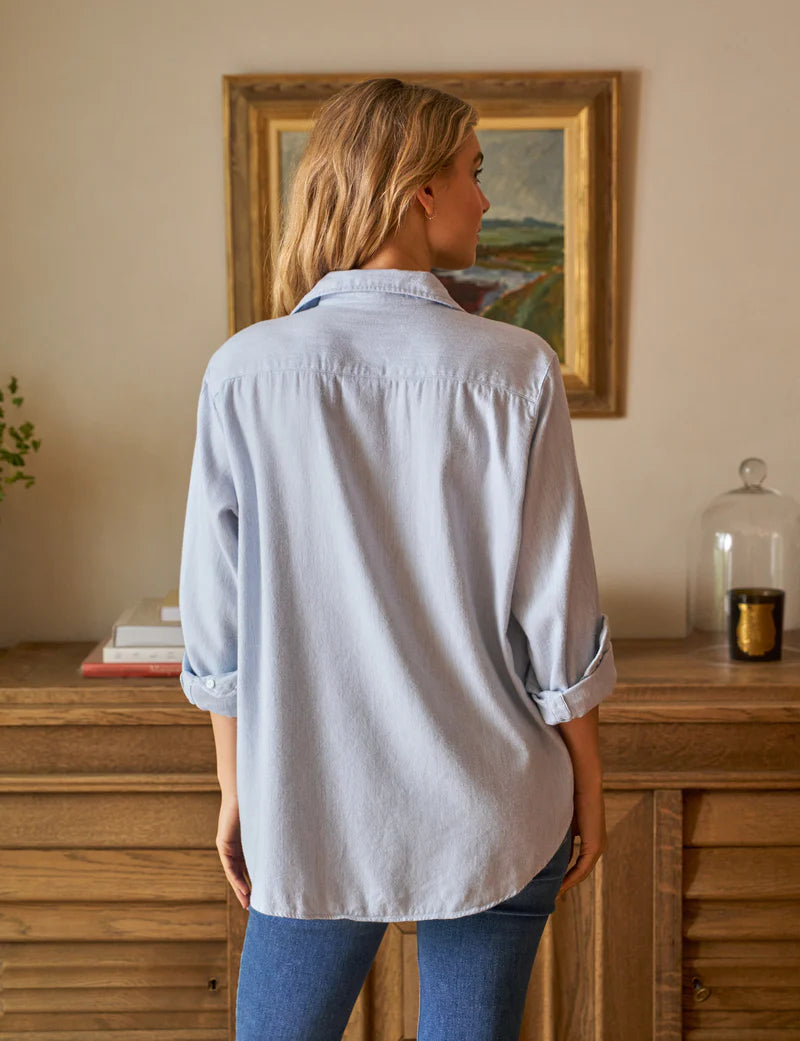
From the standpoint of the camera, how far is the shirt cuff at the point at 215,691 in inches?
39.9

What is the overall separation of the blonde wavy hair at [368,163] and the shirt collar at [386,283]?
0.09 ft

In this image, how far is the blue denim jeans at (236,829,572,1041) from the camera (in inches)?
38.0

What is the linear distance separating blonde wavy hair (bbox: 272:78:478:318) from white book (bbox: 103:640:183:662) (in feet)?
3.20

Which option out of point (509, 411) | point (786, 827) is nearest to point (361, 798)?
point (509, 411)

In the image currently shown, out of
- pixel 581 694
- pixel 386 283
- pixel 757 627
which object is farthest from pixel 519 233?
pixel 581 694

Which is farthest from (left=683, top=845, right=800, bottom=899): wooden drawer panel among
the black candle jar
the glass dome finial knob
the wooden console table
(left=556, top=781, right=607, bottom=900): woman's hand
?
(left=556, top=781, right=607, bottom=900): woman's hand

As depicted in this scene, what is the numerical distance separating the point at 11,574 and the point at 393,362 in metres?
1.45

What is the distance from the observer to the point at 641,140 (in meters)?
2.03

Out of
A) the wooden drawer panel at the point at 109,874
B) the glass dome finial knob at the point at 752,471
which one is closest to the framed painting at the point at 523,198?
the glass dome finial knob at the point at 752,471

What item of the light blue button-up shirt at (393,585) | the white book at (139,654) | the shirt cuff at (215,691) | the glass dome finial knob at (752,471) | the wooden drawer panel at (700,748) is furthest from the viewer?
the glass dome finial knob at (752,471)

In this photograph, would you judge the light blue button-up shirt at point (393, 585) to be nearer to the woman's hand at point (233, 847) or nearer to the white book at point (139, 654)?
the woman's hand at point (233, 847)

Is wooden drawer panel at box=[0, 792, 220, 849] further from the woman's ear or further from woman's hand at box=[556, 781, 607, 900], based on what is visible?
the woman's ear

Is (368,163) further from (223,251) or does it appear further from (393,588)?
(223,251)

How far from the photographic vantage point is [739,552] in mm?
2059
